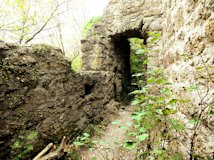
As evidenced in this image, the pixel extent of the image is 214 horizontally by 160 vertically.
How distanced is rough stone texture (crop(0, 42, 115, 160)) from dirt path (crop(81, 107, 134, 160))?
0.56 m

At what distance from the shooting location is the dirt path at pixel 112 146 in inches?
121

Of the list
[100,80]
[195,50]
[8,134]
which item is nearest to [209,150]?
[195,50]

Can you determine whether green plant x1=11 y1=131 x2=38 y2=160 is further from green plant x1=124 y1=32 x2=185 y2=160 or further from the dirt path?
green plant x1=124 y1=32 x2=185 y2=160

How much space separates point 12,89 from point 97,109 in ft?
8.00

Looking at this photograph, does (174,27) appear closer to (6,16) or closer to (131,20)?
(131,20)

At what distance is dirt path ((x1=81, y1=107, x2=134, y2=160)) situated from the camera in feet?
10.1

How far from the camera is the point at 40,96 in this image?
3.14 meters

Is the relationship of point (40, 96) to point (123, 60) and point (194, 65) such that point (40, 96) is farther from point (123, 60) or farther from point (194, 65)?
point (123, 60)

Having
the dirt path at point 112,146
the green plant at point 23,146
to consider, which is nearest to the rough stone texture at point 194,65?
the dirt path at point 112,146

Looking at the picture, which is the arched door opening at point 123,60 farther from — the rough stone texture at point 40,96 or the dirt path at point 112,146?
the rough stone texture at point 40,96

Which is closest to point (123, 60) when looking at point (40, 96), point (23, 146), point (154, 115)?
point (40, 96)

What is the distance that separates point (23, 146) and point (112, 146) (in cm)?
167

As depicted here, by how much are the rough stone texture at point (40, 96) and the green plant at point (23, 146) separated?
79 millimetres

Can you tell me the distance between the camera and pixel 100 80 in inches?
202
